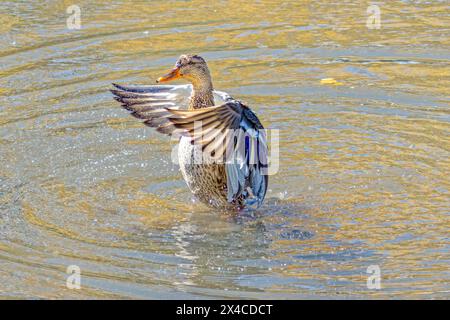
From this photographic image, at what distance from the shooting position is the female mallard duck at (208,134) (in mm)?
7066

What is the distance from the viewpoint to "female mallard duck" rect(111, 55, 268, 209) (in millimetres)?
7066

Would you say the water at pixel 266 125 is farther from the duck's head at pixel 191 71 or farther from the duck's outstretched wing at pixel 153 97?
the duck's head at pixel 191 71

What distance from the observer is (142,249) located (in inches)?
279

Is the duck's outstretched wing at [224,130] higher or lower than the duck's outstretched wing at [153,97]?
lower

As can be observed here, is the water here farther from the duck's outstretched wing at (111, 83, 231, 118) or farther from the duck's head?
the duck's head

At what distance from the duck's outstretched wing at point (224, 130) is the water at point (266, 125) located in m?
0.35

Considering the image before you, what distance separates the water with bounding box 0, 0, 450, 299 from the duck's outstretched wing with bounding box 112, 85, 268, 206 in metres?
0.35

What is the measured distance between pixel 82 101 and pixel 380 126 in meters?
3.06

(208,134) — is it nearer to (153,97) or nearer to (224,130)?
(224,130)

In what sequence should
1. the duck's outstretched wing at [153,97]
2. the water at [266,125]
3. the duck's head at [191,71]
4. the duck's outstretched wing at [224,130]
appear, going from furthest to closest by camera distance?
1. the duck's outstretched wing at [153,97]
2. the duck's head at [191,71]
3. the duck's outstretched wing at [224,130]
4. the water at [266,125]

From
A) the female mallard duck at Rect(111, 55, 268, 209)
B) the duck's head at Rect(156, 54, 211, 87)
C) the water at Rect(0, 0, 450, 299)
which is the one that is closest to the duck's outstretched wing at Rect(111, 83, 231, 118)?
the female mallard duck at Rect(111, 55, 268, 209)

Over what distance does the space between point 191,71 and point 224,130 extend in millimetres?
1009

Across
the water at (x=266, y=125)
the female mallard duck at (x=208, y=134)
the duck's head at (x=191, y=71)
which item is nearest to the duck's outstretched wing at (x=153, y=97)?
the female mallard duck at (x=208, y=134)
